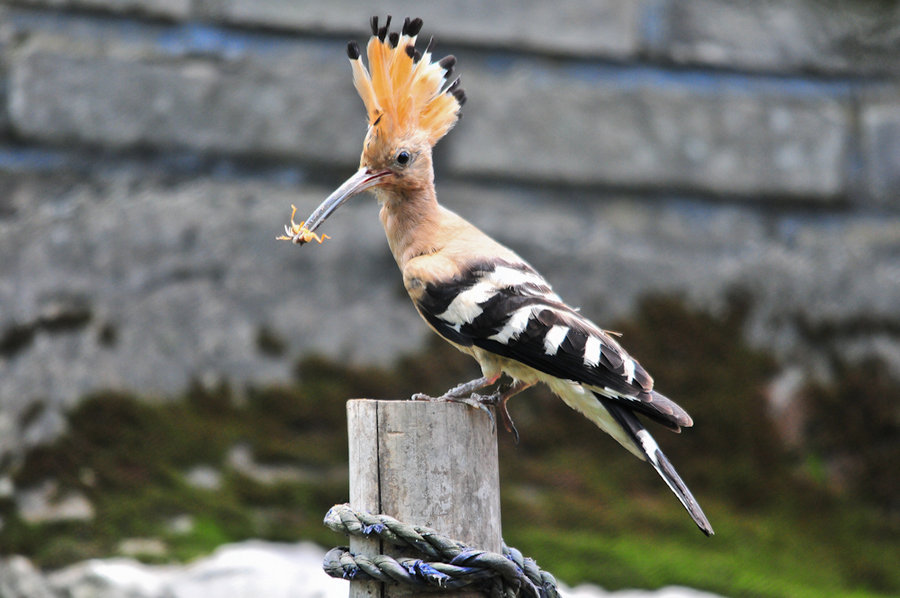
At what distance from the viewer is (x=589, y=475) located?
456cm

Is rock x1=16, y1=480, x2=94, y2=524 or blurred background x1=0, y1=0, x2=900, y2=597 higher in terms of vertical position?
blurred background x1=0, y1=0, x2=900, y2=597

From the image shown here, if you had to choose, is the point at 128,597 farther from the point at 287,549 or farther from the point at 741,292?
the point at 741,292

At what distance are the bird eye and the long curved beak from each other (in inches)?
1.9

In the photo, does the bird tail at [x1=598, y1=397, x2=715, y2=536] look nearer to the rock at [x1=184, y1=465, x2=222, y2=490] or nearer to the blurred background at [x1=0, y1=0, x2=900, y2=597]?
the blurred background at [x1=0, y1=0, x2=900, y2=597]

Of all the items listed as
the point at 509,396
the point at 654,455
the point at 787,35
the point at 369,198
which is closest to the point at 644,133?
the point at 787,35

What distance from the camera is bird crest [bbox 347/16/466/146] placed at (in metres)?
2.98

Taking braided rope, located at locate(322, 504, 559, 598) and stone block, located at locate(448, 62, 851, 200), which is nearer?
braided rope, located at locate(322, 504, 559, 598)

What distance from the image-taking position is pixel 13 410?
14.4ft

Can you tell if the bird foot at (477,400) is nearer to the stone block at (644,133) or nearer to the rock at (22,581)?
the stone block at (644,133)

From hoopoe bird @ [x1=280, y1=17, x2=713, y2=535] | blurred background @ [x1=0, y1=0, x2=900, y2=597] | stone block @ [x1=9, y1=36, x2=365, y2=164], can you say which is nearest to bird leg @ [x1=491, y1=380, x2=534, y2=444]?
hoopoe bird @ [x1=280, y1=17, x2=713, y2=535]

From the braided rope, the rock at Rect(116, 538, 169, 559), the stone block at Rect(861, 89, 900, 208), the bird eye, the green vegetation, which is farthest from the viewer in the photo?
the stone block at Rect(861, 89, 900, 208)

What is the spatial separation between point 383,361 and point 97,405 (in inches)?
49.5

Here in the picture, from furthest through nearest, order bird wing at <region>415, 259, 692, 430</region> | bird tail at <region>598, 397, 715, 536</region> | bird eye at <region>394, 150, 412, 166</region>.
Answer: bird eye at <region>394, 150, 412, 166</region> → bird wing at <region>415, 259, 692, 430</region> → bird tail at <region>598, 397, 715, 536</region>

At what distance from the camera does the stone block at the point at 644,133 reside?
4.73 metres
